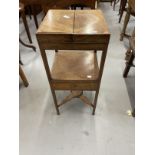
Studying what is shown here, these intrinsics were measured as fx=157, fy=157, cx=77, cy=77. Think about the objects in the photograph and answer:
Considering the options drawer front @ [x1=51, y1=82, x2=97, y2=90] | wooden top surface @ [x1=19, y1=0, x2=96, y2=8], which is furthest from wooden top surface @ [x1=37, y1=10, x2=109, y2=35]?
wooden top surface @ [x1=19, y1=0, x2=96, y2=8]

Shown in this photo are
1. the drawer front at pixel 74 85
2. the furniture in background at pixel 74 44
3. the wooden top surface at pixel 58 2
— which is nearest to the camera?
the furniture in background at pixel 74 44

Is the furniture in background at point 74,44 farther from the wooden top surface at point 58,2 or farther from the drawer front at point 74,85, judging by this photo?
the wooden top surface at point 58,2

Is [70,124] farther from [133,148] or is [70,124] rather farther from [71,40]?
[71,40]

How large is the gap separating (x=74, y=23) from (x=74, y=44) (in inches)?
6.9

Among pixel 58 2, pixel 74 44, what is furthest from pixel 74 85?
pixel 58 2

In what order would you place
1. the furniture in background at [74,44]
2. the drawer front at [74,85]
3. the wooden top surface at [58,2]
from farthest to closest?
1. the wooden top surface at [58,2]
2. the drawer front at [74,85]
3. the furniture in background at [74,44]

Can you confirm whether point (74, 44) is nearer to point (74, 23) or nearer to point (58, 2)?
Answer: point (74, 23)

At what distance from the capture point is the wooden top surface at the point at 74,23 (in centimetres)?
88

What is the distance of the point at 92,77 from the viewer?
1.22m

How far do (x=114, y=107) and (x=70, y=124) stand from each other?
473 millimetres

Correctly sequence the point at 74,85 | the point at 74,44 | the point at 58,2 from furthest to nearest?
the point at 58,2, the point at 74,85, the point at 74,44

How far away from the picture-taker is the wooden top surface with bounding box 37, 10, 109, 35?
88 cm

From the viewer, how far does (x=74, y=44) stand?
0.90 metres

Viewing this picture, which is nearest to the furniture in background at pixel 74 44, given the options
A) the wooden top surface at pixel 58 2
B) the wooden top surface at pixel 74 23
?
the wooden top surface at pixel 74 23
